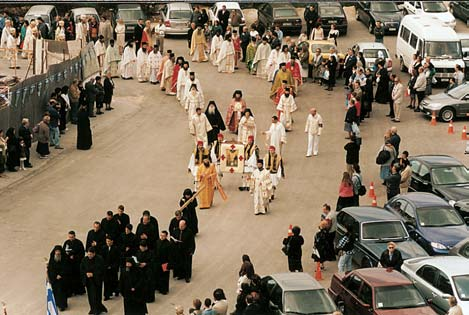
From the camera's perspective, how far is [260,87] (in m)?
44.5

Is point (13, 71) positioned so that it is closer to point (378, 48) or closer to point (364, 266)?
point (378, 48)

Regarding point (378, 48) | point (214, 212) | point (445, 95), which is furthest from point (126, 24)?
point (214, 212)

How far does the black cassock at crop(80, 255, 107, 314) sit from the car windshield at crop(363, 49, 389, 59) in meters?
21.0

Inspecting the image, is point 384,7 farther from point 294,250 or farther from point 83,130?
point 294,250

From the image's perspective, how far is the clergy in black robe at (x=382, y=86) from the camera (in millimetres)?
41562

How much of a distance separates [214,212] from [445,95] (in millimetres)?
11436

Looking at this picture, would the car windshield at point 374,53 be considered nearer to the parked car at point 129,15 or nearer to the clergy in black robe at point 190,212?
the parked car at point 129,15

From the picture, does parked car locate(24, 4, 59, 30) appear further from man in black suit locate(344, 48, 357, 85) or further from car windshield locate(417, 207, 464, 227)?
→ car windshield locate(417, 207, 464, 227)

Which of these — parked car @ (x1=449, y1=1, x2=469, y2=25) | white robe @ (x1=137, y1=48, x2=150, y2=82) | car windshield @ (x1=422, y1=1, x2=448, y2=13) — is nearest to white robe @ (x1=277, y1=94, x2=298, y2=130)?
white robe @ (x1=137, y1=48, x2=150, y2=82)

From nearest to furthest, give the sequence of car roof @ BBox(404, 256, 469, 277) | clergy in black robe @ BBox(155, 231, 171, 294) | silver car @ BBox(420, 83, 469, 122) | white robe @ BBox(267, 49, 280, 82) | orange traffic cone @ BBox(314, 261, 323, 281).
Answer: car roof @ BBox(404, 256, 469, 277)
clergy in black robe @ BBox(155, 231, 171, 294)
orange traffic cone @ BBox(314, 261, 323, 281)
silver car @ BBox(420, 83, 469, 122)
white robe @ BBox(267, 49, 280, 82)

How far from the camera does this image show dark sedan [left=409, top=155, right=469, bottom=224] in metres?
31.3

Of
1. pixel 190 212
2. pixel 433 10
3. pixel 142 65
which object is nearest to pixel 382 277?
pixel 190 212

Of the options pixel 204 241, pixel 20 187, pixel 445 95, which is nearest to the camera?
pixel 204 241

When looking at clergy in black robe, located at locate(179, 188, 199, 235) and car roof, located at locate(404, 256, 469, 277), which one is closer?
car roof, located at locate(404, 256, 469, 277)
